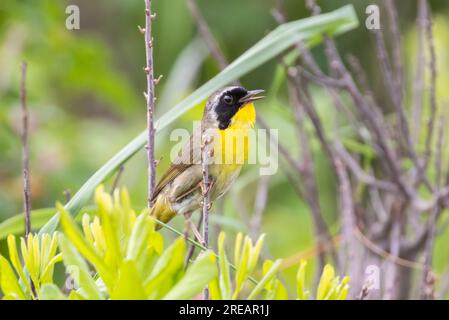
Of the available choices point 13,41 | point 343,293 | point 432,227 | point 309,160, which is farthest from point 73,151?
point 343,293

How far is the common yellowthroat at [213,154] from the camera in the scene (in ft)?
6.17

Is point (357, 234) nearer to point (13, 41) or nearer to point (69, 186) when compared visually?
point (69, 186)

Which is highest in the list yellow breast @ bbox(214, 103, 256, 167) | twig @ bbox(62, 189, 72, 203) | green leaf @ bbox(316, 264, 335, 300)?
yellow breast @ bbox(214, 103, 256, 167)

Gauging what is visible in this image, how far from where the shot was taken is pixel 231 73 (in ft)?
4.72

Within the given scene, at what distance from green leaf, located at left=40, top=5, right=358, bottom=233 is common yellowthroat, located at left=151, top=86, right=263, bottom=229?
1.00ft

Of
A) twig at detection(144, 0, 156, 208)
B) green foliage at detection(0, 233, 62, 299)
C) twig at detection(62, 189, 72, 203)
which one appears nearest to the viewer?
green foliage at detection(0, 233, 62, 299)

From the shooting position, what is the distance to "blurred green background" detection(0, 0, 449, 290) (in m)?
2.84

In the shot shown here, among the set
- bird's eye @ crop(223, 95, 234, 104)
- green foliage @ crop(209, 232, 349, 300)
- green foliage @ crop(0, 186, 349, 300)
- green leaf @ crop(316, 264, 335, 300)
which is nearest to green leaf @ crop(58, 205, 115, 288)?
green foliage @ crop(0, 186, 349, 300)

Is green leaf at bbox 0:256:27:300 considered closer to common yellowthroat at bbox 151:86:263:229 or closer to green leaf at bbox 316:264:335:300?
green leaf at bbox 316:264:335:300

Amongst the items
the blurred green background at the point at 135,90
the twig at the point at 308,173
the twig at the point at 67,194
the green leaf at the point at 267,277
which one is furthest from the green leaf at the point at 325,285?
the twig at the point at 308,173

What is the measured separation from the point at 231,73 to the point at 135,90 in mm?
3684

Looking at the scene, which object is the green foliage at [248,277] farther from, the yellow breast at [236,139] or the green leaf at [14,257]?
the yellow breast at [236,139]

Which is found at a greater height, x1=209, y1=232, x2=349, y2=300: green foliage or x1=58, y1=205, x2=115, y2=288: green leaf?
x1=58, y1=205, x2=115, y2=288: green leaf

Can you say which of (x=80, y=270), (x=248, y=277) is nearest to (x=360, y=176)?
(x=248, y=277)
